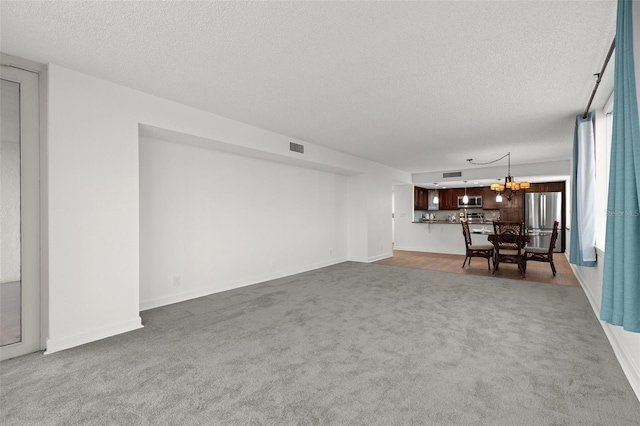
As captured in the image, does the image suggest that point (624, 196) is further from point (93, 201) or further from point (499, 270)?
point (499, 270)

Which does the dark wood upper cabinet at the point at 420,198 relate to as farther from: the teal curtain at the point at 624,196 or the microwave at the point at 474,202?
the teal curtain at the point at 624,196

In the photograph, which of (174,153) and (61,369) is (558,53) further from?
(61,369)

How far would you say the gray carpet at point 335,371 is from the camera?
186cm

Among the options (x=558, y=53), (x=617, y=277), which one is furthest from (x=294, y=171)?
(x=617, y=277)

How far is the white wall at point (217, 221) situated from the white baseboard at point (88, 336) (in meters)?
0.74

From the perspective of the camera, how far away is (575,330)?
3164 mm

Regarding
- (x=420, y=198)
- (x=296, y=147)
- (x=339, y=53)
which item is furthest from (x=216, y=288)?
(x=420, y=198)

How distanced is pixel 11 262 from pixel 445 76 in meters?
4.24

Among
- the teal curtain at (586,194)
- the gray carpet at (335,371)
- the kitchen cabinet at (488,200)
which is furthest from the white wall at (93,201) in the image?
the kitchen cabinet at (488,200)

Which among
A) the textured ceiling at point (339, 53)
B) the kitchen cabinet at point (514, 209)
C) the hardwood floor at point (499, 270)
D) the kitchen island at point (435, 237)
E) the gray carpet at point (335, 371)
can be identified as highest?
the textured ceiling at point (339, 53)

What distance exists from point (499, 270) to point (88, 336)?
7.02m

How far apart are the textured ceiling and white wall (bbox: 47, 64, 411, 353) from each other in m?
0.25

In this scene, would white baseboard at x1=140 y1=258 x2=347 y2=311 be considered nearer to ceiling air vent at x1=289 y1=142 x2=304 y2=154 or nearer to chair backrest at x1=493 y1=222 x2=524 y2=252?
ceiling air vent at x1=289 y1=142 x2=304 y2=154

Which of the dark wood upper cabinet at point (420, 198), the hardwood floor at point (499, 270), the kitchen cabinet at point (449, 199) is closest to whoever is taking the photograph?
the hardwood floor at point (499, 270)
